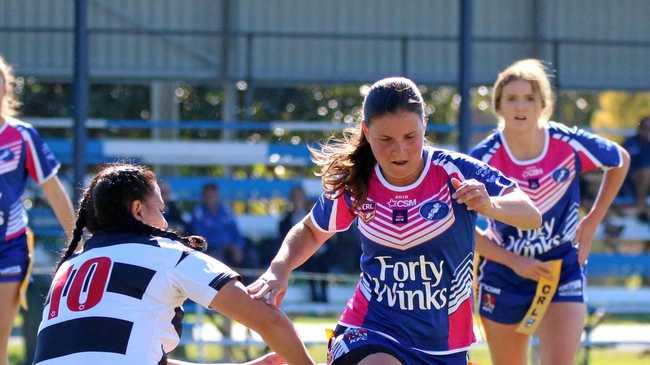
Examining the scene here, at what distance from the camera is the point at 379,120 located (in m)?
4.47

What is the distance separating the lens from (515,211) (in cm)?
451

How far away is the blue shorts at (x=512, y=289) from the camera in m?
6.33

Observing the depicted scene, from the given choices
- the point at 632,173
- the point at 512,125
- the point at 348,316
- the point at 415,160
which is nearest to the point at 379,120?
the point at 415,160

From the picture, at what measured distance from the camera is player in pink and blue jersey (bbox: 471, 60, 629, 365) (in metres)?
6.32

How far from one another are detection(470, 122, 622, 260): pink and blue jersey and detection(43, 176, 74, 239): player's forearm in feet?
7.43

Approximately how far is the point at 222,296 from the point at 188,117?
11327 mm

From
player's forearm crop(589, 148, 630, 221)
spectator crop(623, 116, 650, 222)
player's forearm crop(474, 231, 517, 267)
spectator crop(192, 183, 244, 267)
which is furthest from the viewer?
spectator crop(623, 116, 650, 222)

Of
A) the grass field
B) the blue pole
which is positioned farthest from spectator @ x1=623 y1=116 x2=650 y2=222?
the blue pole

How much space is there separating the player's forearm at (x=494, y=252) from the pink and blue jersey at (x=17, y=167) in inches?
97.4

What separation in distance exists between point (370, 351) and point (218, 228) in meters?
7.44

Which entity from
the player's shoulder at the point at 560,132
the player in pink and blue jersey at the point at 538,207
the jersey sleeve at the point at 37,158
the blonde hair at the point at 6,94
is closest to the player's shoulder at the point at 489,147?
the player in pink and blue jersey at the point at 538,207

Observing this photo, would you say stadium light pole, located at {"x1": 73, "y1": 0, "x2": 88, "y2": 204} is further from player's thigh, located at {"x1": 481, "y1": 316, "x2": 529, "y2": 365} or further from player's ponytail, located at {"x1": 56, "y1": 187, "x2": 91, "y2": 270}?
player's ponytail, located at {"x1": 56, "y1": 187, "x2": 91, "y2": 270}

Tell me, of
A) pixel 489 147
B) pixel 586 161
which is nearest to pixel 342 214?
pixel 489 147

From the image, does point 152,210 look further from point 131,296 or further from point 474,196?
point 474,196
